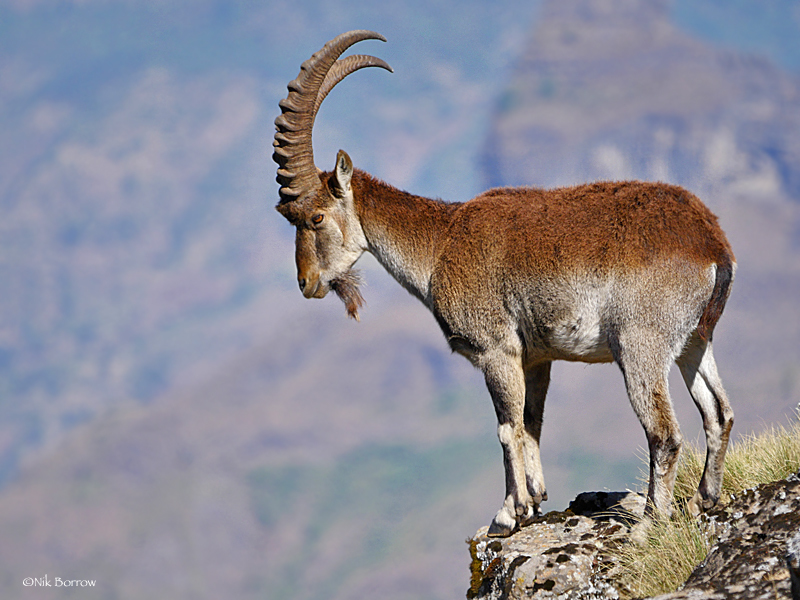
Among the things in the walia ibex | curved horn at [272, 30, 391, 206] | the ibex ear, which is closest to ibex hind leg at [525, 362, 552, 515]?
the walia ibex

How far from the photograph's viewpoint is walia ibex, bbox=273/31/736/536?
7.80m

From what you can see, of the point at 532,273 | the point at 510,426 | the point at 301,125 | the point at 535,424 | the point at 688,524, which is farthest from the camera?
the point at 301,125

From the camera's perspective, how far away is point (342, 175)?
31.2 feet

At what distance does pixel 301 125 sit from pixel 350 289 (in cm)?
221

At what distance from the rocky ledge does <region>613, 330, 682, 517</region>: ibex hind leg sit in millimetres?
502

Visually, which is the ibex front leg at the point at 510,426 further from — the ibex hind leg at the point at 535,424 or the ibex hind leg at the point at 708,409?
the ibex hind leg at the point at 708,409

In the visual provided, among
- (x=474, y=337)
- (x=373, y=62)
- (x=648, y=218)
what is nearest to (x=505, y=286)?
(x=474, y=337)

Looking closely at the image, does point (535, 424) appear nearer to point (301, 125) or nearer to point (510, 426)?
point (510, 426)

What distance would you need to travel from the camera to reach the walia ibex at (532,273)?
7797 millimetres

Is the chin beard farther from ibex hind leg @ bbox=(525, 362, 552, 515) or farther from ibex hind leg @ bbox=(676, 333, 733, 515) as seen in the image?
ibex hind leg @ bbox=(676, 333, 733, 515)

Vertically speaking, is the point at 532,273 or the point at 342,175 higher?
the point at 342,175

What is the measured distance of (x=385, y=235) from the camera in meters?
9.73

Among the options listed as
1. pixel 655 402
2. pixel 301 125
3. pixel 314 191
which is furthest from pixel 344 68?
pixel 655 402

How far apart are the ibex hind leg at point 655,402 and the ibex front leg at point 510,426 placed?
4.39 ft
